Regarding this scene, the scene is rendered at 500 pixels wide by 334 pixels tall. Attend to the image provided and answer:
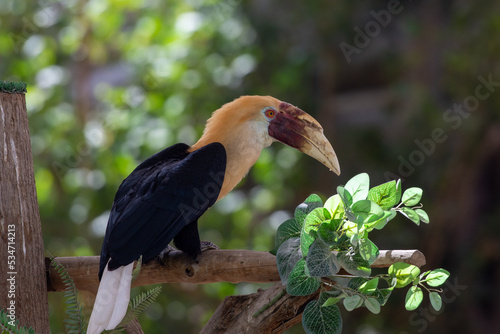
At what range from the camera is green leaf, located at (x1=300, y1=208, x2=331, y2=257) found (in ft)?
3.11

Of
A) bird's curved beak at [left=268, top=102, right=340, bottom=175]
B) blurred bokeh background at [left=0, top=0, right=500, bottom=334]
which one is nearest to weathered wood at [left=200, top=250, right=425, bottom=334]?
bird's curved beak at [left=268, top=102, right=340, bottom=175]

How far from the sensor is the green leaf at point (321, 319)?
3.15 feet

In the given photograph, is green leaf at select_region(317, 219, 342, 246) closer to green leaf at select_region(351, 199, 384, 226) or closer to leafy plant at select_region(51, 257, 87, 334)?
green leaf at select_region(351, 199, 384, 226)

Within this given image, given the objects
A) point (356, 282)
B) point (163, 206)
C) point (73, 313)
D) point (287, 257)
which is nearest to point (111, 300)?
point (73, 313)

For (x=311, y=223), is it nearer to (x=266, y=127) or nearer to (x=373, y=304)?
(x=373, y=304)

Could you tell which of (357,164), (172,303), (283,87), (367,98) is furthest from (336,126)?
(172,303)

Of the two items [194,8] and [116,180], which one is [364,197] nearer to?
[116,180]

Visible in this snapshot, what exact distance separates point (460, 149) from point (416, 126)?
0.92ft

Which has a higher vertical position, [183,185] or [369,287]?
[183,185]

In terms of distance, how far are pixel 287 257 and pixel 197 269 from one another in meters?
0.29

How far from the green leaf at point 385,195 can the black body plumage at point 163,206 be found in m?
0.36

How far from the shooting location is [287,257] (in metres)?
0.99

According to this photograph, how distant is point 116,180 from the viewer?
2.48 metres

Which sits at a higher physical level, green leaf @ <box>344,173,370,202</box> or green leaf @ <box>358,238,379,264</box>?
green leaf @ <box>344,173,370,202</box>
